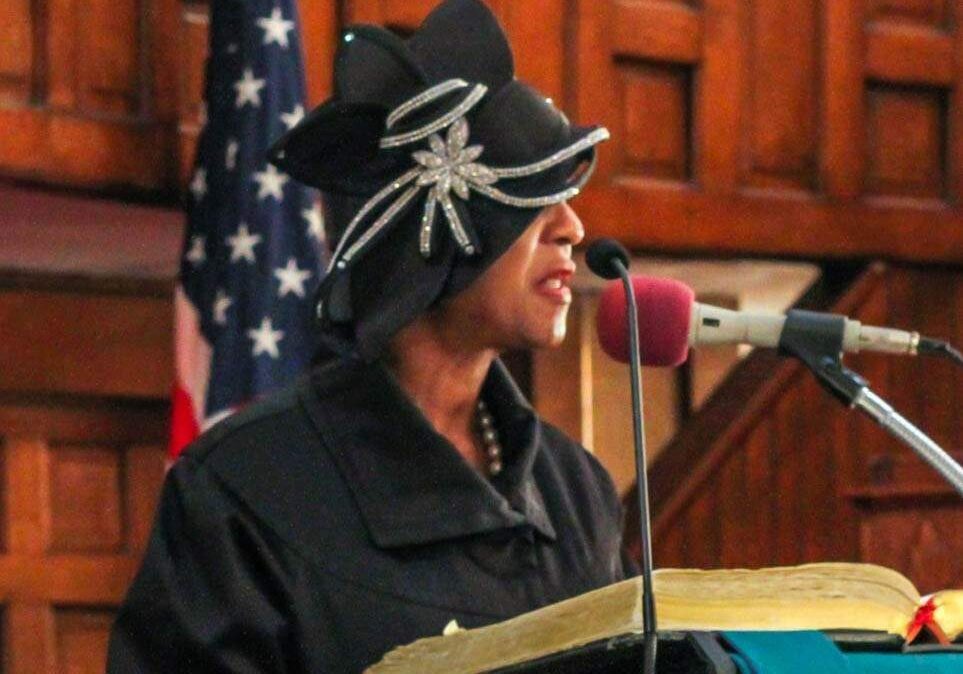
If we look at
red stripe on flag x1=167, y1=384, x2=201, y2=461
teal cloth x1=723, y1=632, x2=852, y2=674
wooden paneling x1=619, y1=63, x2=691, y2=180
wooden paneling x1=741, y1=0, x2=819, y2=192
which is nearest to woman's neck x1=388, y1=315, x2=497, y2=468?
teal cloth x1=723, y1=632, x2=852, y2=674

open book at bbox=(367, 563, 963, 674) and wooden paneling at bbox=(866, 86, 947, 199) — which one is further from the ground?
wooden paneling at bbox=(866, 86, 947, 199)

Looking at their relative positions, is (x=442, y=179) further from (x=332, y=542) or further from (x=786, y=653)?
(x=786, y=653)

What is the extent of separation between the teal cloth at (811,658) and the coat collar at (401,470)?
2.54 feet

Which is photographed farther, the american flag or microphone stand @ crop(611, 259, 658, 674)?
the american flag

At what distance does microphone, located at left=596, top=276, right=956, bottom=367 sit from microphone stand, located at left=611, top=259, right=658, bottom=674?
92 mm

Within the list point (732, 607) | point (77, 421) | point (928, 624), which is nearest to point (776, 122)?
point (77, 421)

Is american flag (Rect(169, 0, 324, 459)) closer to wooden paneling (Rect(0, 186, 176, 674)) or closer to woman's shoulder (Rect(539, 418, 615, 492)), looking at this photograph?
wooden paneling (Rect(0, 186, 176, 674))

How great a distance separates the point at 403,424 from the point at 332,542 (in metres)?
0.17

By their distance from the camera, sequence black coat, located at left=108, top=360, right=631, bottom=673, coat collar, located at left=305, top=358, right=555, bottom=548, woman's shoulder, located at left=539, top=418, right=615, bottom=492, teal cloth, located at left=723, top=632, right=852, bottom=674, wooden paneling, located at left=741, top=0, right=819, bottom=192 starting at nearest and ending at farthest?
teal cloth, located at left=723, top=632, right=852, bottom=674, black coat, located at left=108, top=360, right=631, bottom=673, coat collar, located at left=305, top=358, right=555, bottom=548, woman's shoulder, located at left=539, top=418, right=615, bottom=492, wooden paneling, located at left=741, top=0, right=819, bottom=192

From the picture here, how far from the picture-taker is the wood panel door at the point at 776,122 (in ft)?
15.6

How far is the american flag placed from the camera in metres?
3.73

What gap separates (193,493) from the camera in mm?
2273

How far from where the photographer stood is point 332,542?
228 cm

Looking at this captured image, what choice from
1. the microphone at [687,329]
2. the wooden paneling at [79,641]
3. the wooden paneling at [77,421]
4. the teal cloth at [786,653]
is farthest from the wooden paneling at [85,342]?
the teal cloth at [786,653]
